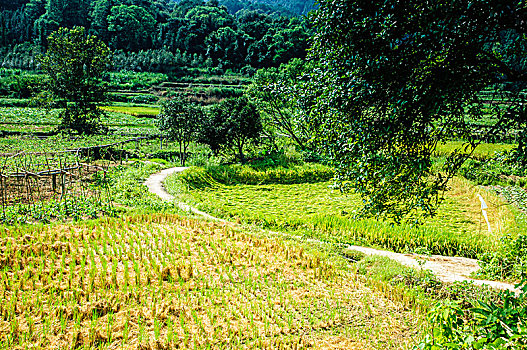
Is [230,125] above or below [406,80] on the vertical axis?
below

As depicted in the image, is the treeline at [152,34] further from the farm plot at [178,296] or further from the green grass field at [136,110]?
the farm plot at [178,296]

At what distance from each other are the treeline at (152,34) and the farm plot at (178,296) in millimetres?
64895

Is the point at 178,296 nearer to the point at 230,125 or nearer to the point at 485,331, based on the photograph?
the point at 485,331

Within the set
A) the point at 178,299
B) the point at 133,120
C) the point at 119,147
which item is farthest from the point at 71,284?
the point at 133,120

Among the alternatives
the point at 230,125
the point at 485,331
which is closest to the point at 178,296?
the point at 485,331

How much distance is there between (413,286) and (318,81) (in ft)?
14.9

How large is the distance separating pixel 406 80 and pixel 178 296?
5308mm

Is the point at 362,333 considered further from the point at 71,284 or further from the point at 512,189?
the point at 512,189

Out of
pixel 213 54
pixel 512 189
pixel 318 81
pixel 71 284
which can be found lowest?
pixel 71 284

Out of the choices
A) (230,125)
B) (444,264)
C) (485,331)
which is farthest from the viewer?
(230,125)

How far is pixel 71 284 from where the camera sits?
5.88 meters

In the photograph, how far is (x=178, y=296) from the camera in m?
5.81

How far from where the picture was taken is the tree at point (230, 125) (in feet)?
65.2

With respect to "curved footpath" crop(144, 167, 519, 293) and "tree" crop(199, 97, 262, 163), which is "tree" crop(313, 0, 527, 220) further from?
"tree" crop(199, 97, 262, 163)
